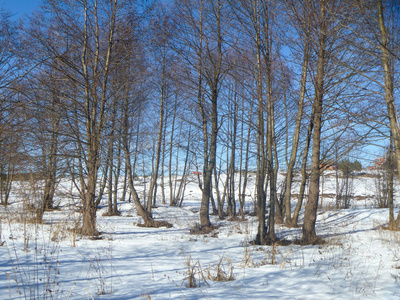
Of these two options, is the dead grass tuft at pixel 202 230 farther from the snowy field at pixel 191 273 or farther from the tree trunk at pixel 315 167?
the tree trunk at pixel 315 167

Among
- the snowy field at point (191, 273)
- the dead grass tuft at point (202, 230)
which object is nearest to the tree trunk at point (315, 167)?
the snowy field at point (191, 273)

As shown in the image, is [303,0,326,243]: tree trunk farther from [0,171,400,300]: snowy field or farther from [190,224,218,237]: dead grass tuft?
[190,224,218,237]: dead grass tuft

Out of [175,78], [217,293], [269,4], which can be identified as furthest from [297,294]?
[175,78]

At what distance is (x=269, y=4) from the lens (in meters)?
6.63

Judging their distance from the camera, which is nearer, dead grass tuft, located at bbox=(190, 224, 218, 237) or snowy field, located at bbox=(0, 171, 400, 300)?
snowy field, located at bbox=(0, 171, 400, 300)

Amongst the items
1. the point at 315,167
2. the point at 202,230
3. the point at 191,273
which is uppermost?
the point at 315,167

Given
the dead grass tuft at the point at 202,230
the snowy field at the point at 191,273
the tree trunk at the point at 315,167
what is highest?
the tree trunk at the point at 315,167

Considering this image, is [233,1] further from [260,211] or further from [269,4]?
[260,211]

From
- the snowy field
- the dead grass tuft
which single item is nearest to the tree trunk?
the snowy field

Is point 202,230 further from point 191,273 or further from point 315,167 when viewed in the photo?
point 191,273

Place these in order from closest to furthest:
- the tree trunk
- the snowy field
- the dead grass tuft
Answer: the snowy field → the tree trunk → the dead grass tuft

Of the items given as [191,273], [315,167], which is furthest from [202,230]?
[191,273]

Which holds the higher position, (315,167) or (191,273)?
(315,167)

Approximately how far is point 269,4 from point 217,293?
604 centimetres
